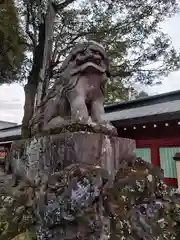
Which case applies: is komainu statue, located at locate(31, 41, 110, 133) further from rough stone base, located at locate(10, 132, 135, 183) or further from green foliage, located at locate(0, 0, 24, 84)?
green foliage, located at locate(0, 0, 24, 84)

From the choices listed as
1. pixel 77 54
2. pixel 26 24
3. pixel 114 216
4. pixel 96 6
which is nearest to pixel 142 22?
pixel 96 6

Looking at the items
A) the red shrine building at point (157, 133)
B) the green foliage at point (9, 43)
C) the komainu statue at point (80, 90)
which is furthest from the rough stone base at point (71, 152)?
the green foliage at point (9, 43)

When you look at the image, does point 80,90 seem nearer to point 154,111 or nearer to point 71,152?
point 71,152

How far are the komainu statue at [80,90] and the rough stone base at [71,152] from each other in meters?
0.19

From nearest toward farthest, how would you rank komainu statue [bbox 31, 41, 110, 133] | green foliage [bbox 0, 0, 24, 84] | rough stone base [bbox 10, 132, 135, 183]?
rough stone base [bbox 10, 132, 135, 183] < komainu statue [bbox 31, 41, 110, 133] < green foliage [bbox 0, 0, 24, 84]

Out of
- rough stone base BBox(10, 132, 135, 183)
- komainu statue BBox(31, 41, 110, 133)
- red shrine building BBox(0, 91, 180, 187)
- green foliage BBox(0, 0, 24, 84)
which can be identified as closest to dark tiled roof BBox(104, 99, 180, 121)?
red shrine building BBox(0, 91, 180, 187)

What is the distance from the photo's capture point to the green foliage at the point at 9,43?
5.92 metres

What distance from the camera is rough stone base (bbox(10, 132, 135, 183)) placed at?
1921 mm

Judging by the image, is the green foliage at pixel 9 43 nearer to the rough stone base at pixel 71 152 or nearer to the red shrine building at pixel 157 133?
the red shrine building at pixel 157 133

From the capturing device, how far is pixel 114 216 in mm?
1600

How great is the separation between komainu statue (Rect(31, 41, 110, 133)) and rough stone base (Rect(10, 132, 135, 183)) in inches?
7.6

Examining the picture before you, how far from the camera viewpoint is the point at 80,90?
2.24 meters

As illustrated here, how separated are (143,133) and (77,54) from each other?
3544mm

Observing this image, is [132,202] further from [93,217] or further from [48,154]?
[48,154]
